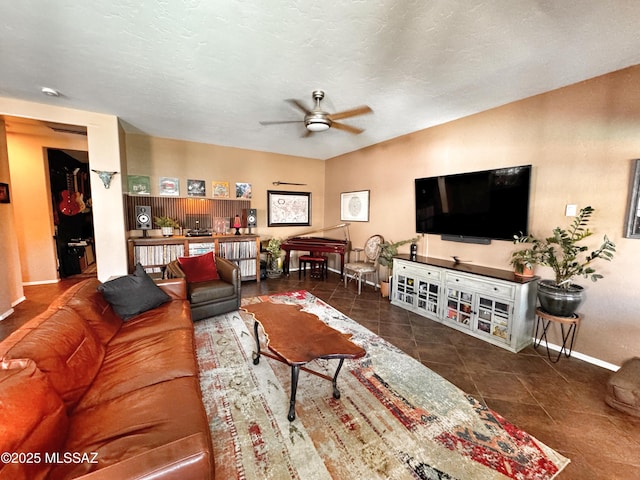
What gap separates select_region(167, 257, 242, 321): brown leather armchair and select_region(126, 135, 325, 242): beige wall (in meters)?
2.28

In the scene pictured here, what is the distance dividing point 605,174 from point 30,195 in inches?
321

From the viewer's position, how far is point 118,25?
1846mm

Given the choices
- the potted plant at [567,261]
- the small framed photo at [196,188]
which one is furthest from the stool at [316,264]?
the potted plant at [567,261]

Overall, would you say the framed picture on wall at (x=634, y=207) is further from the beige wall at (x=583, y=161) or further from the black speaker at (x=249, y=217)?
the black speaker at (x=249, y=217)

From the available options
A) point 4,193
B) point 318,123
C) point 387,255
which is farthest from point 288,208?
point 4,193

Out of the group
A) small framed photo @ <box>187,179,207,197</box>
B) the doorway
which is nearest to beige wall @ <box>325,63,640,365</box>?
small framed photo @ <box>187,179,207,197</box>

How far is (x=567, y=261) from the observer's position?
251 centimetres

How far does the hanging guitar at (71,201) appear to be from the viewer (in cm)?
520

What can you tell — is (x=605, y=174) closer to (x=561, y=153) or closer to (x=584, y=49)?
(x=561, y=153)

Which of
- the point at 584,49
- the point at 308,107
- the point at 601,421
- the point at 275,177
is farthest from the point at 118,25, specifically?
the point at 601,421

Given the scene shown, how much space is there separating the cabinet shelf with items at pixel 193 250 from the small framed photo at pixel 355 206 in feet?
6.80

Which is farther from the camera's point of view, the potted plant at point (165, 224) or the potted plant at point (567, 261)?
the potted plant at point (165, 224)

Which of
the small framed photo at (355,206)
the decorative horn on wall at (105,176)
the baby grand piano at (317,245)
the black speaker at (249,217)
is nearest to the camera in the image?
the decorative horn on wall at (105,176)

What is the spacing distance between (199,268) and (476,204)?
3.88 metres
